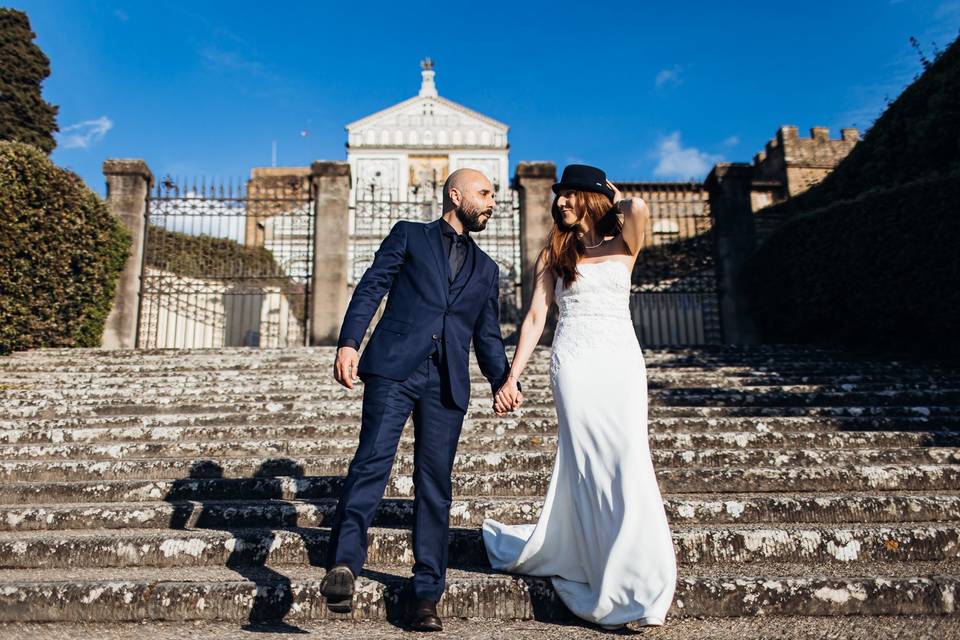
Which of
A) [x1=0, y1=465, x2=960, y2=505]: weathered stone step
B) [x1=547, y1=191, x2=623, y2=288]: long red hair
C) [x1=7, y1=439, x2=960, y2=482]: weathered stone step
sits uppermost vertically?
[x1=547, y1=191, x2=623, y2=288]: long red hair

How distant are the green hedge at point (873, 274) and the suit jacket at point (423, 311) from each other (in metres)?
7.54

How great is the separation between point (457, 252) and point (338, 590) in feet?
4.95

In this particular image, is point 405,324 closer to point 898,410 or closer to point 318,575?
point 318,575

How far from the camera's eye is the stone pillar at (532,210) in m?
11.7

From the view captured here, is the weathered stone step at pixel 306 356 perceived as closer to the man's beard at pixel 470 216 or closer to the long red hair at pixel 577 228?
the long red hair at pixel 577 228

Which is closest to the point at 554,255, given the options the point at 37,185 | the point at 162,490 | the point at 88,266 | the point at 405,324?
the point at 405,324

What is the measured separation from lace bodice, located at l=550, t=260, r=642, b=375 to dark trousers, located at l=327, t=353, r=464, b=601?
610mm

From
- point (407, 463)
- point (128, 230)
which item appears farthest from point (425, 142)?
point (407, 463)

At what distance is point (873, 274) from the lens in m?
8.83

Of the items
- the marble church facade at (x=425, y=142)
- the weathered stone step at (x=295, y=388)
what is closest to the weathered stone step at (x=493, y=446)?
the weathered stone step at (x=295, y=388)

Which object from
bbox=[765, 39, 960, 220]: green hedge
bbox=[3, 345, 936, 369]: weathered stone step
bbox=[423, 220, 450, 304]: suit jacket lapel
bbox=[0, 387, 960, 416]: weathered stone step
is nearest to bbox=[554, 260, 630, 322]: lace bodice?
bbox=[423, 220, 450, 304]: suit jacket lapel

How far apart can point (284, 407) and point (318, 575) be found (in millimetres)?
3385

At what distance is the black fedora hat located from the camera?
2846 millimetres

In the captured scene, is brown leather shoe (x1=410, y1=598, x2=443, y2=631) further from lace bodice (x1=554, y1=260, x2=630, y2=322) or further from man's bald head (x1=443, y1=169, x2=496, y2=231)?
man's bald head (x1=443, y1=169, x2=496, y2=231)
